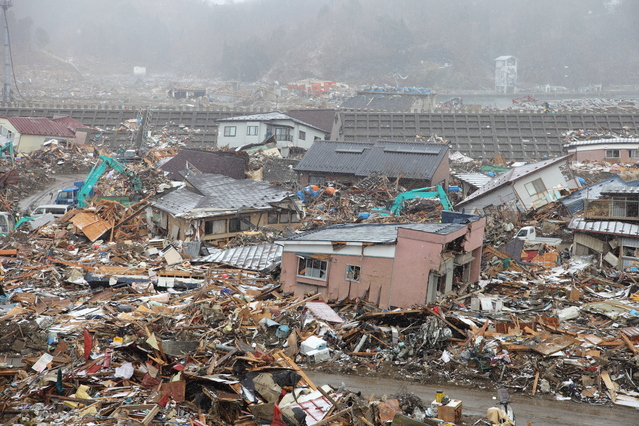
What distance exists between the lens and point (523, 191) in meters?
27.8

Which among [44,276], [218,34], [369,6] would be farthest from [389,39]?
[44,276]

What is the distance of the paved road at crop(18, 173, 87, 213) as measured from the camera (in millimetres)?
30694

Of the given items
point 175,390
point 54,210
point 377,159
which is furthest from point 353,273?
point 377,159

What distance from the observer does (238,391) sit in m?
9.99

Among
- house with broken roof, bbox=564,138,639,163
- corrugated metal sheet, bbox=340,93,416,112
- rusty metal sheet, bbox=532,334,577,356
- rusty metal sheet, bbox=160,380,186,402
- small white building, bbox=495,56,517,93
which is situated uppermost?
small white building, bbox=495,56,517,93

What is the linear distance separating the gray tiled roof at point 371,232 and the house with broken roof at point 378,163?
566 inches

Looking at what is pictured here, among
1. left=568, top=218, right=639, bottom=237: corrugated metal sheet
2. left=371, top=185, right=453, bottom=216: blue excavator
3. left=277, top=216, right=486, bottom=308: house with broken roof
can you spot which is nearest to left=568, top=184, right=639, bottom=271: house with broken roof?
left=568, top=218, right=639, bottom=237: corrugated metal sheet

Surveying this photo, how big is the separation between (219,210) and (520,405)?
51.5 feet

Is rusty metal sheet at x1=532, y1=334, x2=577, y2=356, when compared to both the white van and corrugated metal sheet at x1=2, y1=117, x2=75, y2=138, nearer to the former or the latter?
the white van

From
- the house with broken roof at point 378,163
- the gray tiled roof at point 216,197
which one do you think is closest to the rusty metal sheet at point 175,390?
the gray tiled roof at point 216,197

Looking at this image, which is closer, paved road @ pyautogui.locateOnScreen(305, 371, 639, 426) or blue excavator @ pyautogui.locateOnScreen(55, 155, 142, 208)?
paved road @ pyautogui.locateOnScreen(305, 371, 639, 426)

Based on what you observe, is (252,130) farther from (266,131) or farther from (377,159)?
(377,159)

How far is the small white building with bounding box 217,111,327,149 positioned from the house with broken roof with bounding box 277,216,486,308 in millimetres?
24788

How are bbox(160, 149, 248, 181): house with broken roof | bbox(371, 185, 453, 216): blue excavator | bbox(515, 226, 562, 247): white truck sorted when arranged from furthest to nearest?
bbox(160, 149, 248, 181): house with broken roof < bbox(371, 185, 453, 216): blue excavator < bbox(515, 226, 562, 247): white truck
